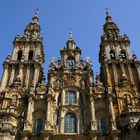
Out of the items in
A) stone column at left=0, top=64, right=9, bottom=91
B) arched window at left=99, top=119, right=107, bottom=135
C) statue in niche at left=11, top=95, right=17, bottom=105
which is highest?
stone column at left=0, top=64, right=9, bottom=91

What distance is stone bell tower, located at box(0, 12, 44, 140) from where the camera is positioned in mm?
25625

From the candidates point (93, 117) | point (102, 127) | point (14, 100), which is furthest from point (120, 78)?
point (14, 100)

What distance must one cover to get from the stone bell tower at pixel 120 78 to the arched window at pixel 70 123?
349 centimetres

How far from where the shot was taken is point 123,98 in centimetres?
2872

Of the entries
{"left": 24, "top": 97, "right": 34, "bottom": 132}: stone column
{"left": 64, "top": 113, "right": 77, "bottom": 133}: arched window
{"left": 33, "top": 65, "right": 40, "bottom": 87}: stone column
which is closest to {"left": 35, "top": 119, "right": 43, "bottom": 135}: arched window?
{"left": 24, "top": 97, "right": 34, "bottom": 132}: stone column

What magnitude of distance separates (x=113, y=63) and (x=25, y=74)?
998cm

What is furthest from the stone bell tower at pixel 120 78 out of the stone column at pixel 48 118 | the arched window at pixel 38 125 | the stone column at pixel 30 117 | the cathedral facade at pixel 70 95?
the stone column at pixel 30 117

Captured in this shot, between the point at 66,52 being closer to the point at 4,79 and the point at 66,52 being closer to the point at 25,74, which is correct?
the point at 25,74

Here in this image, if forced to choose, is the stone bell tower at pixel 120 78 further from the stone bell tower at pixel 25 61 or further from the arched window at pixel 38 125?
the stone bell tower at pixel 25 61

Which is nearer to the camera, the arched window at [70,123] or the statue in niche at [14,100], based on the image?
the arched window at [70,123]

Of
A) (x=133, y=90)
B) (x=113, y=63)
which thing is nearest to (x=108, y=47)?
(x=113, y=63)

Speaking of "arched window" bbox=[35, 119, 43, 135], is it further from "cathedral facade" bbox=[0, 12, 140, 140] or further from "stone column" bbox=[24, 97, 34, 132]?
"stone column" bbox=[24, 97, 34, 132]

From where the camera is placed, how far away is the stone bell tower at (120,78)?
Result: 25772 millimetres

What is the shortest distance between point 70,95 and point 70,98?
1.29 ft
